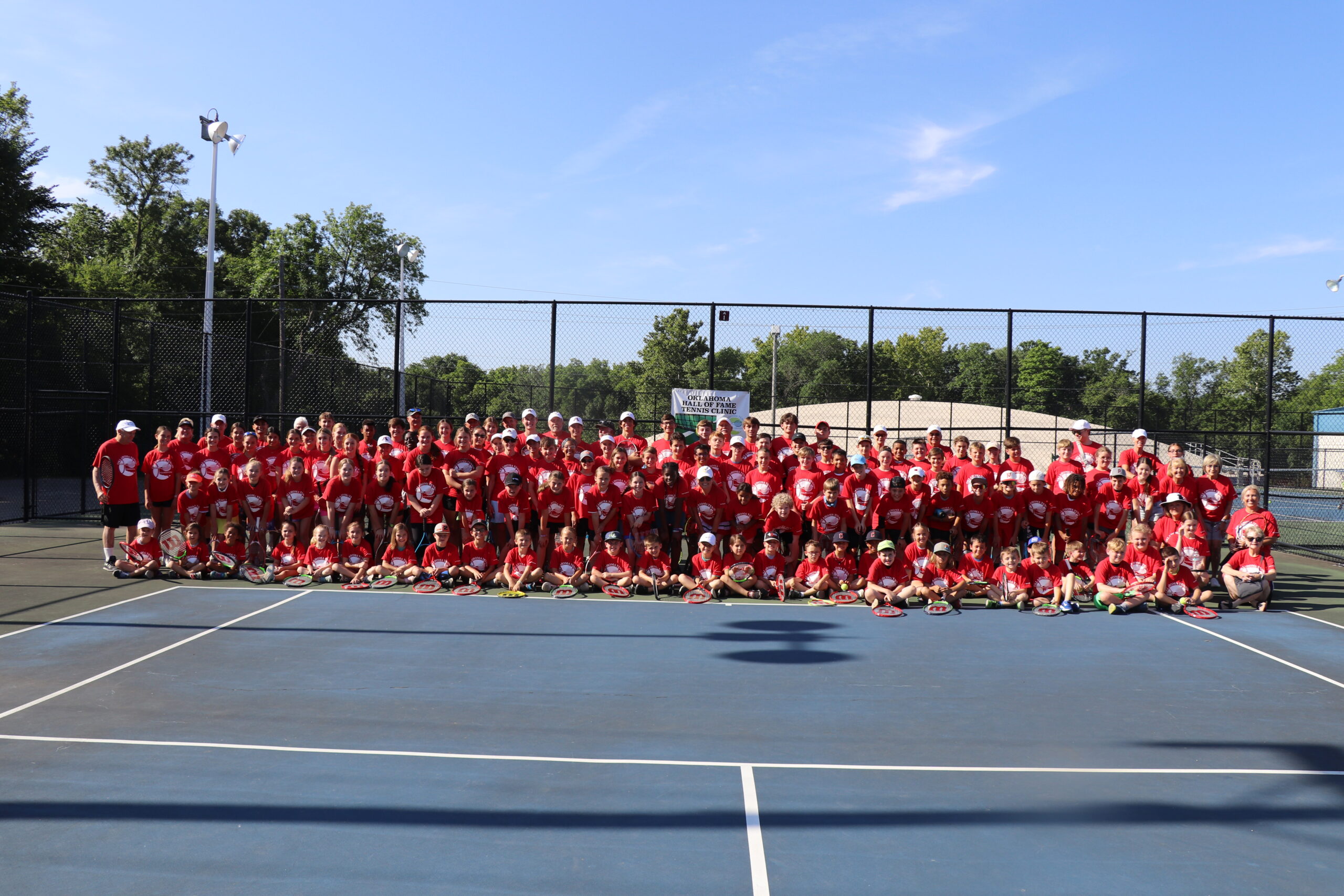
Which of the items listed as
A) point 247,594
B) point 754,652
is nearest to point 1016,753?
point 754,652

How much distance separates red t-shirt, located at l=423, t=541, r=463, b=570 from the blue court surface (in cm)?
226

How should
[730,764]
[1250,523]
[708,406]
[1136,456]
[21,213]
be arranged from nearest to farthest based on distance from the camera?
1. [730,764]
2. [1250,523]
3. [1136,456]
4. [708,406]
5. [21,213]

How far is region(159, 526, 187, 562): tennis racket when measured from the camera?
10.6 meters

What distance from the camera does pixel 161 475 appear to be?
1109 cm

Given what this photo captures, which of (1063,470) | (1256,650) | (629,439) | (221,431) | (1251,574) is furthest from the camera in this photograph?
(629,439)

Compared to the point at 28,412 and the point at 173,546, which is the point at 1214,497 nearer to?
the point at 173,546

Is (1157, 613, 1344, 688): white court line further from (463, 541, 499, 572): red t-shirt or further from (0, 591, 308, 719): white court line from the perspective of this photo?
(0, 591, 308, 719): white court line

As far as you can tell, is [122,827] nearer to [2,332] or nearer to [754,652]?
[754,652]

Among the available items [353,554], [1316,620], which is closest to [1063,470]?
[1316,620]

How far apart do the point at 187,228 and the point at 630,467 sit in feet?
169

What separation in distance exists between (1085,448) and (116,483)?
12335 mm

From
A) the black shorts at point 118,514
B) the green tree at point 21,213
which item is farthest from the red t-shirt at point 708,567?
the green tree at point 21,213

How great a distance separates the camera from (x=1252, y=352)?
62.1 metres

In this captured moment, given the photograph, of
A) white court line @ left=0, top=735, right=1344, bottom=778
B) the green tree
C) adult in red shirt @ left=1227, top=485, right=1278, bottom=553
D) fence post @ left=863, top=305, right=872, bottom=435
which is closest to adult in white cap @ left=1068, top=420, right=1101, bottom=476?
adult in red shirt @ left=1227, top=485, right=1278, bottom=553
